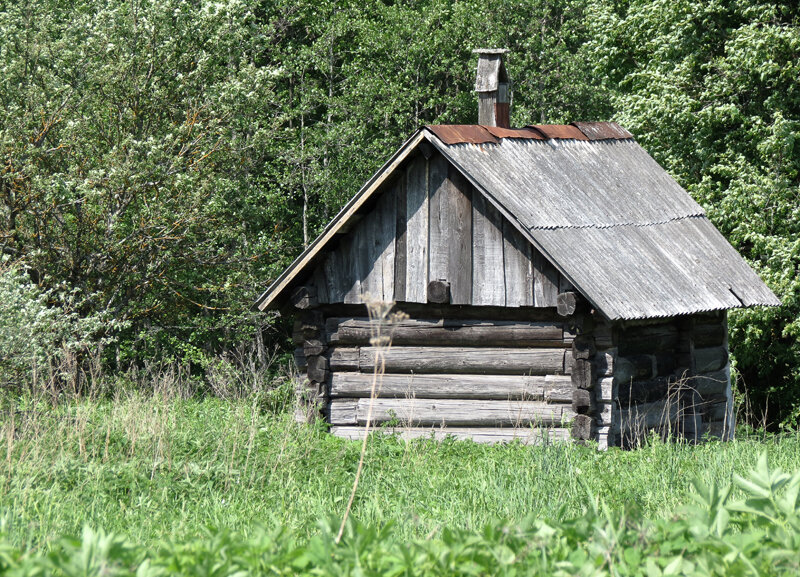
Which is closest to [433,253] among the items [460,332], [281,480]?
[460,332]

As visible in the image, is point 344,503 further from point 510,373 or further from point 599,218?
point 599,218

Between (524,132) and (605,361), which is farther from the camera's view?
(524,132)

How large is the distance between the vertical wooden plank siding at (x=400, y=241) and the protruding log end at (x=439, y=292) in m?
0.42

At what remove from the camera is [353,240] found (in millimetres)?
11164

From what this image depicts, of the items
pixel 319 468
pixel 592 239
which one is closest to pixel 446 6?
pixel 592 239

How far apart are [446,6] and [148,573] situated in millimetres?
23886

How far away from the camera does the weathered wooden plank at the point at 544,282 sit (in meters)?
10.0

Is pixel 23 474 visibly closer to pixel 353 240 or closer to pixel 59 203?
pixel 353 240

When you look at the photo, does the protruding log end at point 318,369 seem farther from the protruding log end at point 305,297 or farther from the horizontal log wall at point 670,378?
the horizontal log wall at point 670,378

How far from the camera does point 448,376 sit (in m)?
10.8

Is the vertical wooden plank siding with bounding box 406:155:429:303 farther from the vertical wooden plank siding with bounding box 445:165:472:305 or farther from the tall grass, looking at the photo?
the tall grass

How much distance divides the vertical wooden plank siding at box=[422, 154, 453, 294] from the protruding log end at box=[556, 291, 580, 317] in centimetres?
144

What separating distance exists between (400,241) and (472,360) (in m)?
1.62

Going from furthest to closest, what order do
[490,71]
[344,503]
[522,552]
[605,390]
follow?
1. [490,71]
2. [605,390]
3. [344,503]
4. [522,552]
